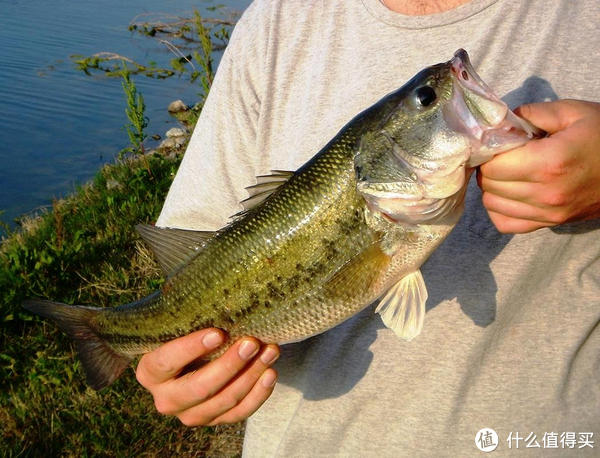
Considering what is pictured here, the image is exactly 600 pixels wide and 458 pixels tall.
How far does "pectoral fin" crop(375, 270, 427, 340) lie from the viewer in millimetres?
1923

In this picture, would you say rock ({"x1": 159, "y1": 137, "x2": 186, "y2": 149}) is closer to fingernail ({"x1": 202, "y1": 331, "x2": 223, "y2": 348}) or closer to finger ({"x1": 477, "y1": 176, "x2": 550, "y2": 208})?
fingernail ({"x1": 202, "y1": 331, "x2": 223, "y2": 348})

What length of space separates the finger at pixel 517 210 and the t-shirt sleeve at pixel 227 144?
1.08m

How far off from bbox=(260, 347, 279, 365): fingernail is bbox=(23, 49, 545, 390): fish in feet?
0.14

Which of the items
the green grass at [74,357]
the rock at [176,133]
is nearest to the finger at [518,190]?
the green grass at [74,357]

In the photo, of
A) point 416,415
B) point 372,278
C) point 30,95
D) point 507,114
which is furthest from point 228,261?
point 30,95

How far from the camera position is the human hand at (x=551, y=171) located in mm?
1526

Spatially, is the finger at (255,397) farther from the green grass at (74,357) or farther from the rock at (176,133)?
the rock at (176,133)

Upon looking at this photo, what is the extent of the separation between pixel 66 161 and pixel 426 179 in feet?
25.9

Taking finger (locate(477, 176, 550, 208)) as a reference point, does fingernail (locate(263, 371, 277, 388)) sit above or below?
below

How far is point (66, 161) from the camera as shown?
8.68 metres

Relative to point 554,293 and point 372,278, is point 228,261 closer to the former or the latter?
point 372,278

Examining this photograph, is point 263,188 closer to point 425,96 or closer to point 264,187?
point 264,187

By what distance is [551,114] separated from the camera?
1.60m

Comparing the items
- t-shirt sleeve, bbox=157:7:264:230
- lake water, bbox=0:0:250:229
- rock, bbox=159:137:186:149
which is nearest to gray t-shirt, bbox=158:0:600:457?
t-shirt sleeve, bbox=157:7:264:230
